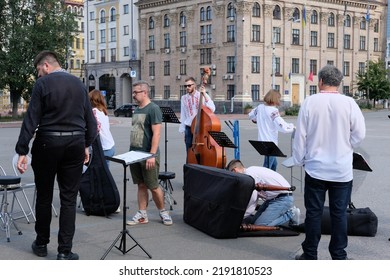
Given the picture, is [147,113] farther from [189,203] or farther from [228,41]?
[228,41]

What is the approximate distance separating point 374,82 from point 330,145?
64.0m

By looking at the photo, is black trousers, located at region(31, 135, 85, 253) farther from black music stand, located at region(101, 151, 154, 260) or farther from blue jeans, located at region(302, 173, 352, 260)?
blue jeans, located at region(302, 173, 352, 260)

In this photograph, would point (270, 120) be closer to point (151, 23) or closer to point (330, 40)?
point (330, 40)

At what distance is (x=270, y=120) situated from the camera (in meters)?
9.68

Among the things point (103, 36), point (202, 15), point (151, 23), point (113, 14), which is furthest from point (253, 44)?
point (103, 36)

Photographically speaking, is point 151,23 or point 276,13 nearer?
point 276,13

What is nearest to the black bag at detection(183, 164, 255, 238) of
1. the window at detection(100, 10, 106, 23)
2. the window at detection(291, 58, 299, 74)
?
the window at detection(291, 58, 299, 74)

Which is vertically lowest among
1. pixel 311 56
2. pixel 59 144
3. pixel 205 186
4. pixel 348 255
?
pixel 348 255

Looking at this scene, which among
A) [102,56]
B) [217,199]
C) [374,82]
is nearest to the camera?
[217,199]
